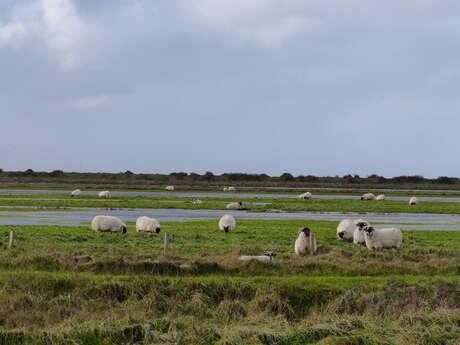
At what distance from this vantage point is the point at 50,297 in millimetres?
14312

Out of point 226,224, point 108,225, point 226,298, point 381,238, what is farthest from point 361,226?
point 226,298

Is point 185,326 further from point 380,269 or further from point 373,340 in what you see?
point 380,269

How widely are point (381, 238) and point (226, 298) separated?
12.8 meters

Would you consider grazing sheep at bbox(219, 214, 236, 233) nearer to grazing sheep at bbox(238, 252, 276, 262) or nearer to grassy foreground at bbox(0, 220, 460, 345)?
grassy foreground at bbox(0, 220, 460, 345)

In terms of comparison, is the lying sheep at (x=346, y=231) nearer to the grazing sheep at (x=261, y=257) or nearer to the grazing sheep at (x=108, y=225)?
the grazing sheep at (x=261, y=257)

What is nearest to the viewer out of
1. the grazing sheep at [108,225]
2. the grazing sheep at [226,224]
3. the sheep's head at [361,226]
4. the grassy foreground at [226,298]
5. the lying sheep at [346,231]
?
the grassy foreground at [226,298]

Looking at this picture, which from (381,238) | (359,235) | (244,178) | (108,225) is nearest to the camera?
(381,238)

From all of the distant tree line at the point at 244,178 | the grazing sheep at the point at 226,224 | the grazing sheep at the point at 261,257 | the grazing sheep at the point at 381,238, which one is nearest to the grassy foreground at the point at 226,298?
the grazing sheep at the point at 261,257

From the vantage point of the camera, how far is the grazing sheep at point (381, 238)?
24969 mm

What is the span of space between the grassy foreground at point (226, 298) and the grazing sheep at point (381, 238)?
11.5 feet

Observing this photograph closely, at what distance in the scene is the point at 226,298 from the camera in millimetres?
14617

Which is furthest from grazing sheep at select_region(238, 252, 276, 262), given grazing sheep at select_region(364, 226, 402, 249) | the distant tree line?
the distant tree line

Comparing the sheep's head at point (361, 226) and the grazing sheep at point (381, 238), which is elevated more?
the sheep's head at point (361, 226)

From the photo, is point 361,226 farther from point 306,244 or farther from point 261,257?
point 261,257
